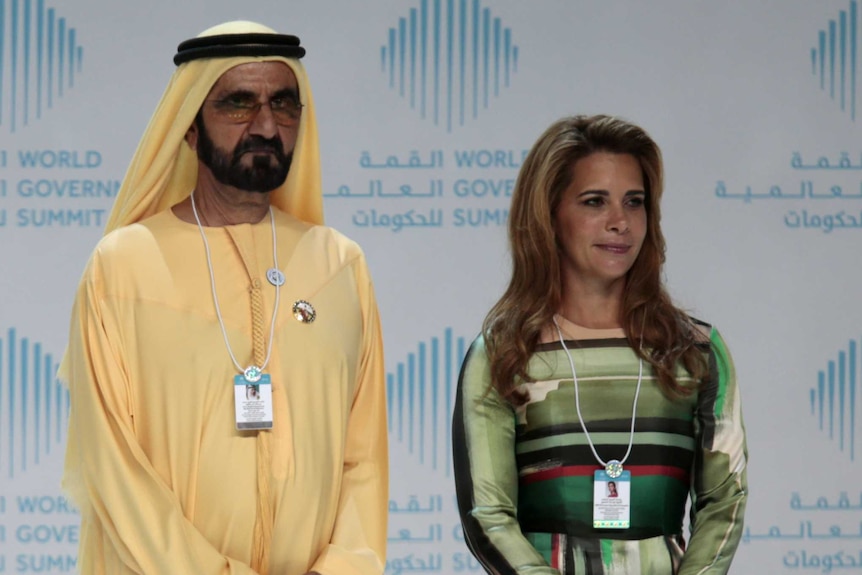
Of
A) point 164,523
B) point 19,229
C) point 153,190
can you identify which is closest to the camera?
point 164,523

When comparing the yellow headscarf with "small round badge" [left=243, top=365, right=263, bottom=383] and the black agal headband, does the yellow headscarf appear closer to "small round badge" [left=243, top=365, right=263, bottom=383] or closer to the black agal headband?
the black agal headband

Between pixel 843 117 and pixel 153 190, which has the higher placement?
pixel 843 117

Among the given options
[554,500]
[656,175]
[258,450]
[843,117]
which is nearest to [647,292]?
[656,175]

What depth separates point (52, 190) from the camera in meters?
5.36

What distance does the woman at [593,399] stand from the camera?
3504 mm

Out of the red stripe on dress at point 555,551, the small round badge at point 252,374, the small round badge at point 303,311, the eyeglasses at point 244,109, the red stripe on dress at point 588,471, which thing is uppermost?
the eyeglasses at point 244,109

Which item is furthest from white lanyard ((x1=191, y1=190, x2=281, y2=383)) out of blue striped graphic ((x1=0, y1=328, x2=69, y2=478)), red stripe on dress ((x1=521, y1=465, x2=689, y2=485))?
blue striped graphic ((x1=0, y1=328, x2=69, y2=478))

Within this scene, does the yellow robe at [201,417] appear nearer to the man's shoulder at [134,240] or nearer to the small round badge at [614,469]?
the man's shoulder at [134,240]

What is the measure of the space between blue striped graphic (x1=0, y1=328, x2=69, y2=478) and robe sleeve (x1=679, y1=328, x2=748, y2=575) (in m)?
2.53

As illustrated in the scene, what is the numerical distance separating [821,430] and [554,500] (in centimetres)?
224

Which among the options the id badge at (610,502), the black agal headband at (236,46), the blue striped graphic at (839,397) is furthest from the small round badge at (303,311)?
the blue striped graphic at (839,397)

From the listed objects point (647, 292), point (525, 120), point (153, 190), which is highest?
point (525, 120)

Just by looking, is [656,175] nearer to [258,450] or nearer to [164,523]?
[258,450]

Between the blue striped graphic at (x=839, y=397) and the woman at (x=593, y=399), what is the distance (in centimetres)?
194
